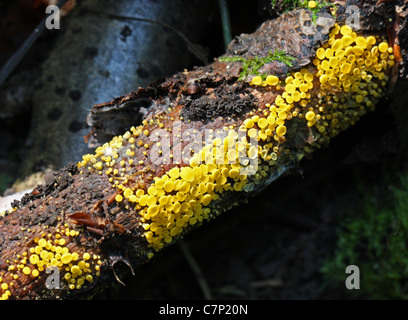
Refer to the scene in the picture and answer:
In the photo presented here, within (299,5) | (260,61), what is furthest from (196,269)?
(299,5)

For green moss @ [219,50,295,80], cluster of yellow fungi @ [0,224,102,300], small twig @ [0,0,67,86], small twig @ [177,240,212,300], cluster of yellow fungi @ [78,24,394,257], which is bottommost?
cluster of yellow fungi @ [0,224,102,300]

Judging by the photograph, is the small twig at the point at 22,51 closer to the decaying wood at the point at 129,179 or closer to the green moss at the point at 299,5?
the decaying wood at the point at 129,179

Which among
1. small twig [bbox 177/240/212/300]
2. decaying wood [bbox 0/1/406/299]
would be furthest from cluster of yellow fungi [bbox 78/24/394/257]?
small twig [bbox 177/240/212/300]

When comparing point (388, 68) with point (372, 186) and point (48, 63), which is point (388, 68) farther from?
point (48, 63)

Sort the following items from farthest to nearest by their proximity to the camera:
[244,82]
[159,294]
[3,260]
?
[159,294]
[244,82]
[3,260]

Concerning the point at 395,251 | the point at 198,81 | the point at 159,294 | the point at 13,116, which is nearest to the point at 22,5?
the point at 13,116

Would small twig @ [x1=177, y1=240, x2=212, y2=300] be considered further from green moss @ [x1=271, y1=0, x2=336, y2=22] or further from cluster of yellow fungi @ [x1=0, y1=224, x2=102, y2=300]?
green moss @ [x1=271, y1=0, x2=336, y2=22]

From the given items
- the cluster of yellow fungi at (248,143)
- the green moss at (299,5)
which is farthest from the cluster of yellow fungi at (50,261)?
the green moss at (299,5)
